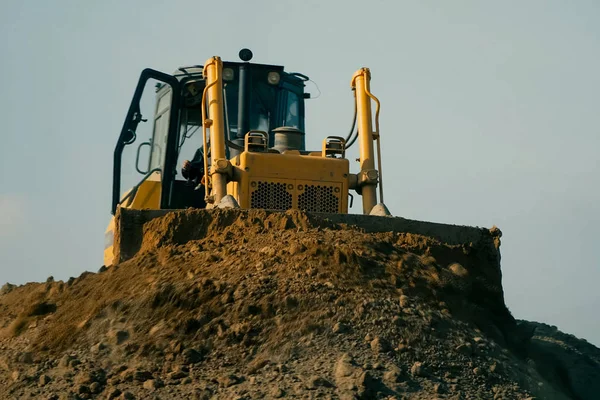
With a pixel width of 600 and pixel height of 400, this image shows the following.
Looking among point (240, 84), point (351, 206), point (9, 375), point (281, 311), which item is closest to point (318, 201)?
point (351, 206)

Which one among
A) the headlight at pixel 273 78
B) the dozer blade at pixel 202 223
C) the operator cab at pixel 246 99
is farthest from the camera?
the headlight at pixel 273 78

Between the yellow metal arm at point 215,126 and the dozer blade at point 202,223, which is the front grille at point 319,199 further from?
the dozer blade at point 202,223

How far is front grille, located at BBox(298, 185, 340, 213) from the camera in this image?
396 inches

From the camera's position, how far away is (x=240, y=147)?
1059 centimetres

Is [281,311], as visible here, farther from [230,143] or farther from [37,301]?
[230,143]

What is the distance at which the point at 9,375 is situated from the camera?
7.59 meters

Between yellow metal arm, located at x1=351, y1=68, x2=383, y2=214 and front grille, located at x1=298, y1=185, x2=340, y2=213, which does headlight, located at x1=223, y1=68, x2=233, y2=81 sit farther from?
front grille, located at x1=298, y1=185, x2=340, y2=213

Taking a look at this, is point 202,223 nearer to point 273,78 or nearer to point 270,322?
point 270,322

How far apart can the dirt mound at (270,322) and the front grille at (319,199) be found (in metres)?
0.87

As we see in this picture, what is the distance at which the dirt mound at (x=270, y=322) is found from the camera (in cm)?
721

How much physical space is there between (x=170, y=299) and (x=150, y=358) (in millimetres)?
601

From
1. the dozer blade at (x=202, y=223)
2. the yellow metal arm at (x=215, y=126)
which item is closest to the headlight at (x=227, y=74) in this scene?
the yellow metal arm at (x=215, y=126)

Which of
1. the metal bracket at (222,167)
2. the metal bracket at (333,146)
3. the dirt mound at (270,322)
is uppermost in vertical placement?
the metal bracket at (333,146)

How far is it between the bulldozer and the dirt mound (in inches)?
34.9
